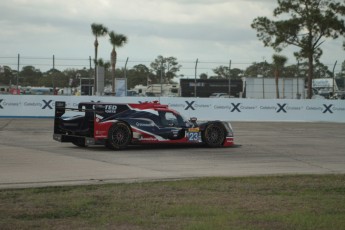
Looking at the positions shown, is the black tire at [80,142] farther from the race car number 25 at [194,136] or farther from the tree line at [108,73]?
the tree line at [108,73]

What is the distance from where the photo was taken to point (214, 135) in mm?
17453

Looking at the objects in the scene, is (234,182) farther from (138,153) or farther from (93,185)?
(138,153)

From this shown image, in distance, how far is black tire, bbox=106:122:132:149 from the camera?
16.1m

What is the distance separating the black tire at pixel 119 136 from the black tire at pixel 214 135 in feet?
7.66

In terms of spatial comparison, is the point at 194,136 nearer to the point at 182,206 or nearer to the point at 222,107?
the point at 182,206

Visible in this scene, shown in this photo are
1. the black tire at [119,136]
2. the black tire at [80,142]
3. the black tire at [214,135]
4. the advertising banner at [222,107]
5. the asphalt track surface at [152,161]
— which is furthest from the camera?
the advertising banner at [222,107]

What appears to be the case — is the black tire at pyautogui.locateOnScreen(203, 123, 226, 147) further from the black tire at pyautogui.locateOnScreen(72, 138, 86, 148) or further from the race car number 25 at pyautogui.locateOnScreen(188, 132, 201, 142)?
the black tire at pyautogui.locateOnScreen(72, 138, 86, 148)

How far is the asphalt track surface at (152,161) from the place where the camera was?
11.1 metres

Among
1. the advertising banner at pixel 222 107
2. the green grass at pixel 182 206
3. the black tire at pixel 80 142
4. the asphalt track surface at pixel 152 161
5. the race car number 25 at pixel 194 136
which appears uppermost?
the advertising banner at pixel 222 107

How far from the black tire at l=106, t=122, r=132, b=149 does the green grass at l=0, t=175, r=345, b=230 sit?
5.96 metres

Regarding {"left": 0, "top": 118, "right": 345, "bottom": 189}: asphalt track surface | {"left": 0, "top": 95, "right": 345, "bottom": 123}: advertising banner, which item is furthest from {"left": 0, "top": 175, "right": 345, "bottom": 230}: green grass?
{"left": 0, "top": 95, "right": 345, "bottom": 123}: advertising banner

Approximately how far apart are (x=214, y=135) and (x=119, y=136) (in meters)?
2.92

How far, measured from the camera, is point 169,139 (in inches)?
665

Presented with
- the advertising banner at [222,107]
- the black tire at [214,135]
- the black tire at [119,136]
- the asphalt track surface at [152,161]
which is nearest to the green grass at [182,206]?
the asphalt track surface at [152,161]
